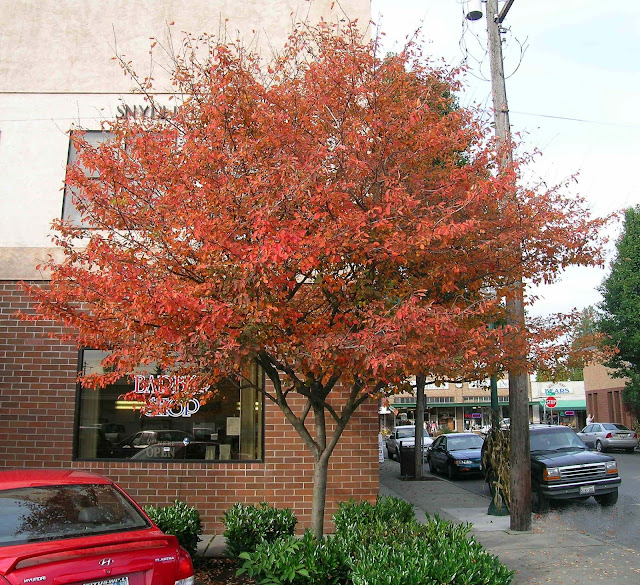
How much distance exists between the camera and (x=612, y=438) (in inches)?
1244

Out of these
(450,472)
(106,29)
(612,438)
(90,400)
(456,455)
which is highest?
(106,29)

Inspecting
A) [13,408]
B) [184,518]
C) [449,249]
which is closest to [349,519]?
[184,518]

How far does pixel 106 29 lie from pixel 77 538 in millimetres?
10231

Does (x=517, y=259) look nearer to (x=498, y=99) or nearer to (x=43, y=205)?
(x=498, y=99)

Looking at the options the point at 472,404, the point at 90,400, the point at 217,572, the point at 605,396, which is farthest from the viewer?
the point at 472,404

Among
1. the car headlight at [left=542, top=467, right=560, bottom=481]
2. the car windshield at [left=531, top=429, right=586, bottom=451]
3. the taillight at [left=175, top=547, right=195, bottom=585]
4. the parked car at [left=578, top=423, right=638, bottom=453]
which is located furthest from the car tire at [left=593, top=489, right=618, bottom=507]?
the parked car at [left=578, top=423, right=638, bottom=453]

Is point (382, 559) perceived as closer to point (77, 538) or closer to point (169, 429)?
point (77, 538)

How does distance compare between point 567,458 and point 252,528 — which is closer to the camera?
point 252,528

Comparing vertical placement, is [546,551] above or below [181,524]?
below

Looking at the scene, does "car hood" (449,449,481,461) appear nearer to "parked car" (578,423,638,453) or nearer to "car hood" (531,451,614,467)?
"car hood" (531,451,614,467)

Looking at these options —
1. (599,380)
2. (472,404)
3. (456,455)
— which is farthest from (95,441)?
(472,404)

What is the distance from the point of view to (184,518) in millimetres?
8219

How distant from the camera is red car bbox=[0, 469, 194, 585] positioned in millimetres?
4121

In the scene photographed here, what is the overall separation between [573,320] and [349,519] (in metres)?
4.08
